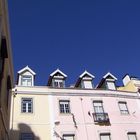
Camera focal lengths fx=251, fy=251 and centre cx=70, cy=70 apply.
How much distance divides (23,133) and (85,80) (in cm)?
980

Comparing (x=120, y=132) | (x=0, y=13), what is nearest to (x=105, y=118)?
(x=120, y=132)

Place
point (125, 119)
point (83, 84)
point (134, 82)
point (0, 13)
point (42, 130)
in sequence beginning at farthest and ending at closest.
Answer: point (134, 82), point (83, 84), point (125, 119), point (42, 130), point (0, 13)

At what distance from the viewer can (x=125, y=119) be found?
26.1 m

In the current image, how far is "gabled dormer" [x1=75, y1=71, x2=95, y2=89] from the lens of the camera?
28297 millimetres

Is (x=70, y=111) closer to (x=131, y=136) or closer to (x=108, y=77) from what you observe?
(x=131, y=136)

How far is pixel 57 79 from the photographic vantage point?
90.8 feet

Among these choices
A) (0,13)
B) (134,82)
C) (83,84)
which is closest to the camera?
(0,13)

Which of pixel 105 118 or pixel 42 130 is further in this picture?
pixel 105 118

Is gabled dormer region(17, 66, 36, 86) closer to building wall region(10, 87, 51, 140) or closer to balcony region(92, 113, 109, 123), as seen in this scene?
building wall region(10, 87, 51, 140)

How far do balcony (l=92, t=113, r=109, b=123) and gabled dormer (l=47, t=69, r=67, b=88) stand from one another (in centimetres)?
480

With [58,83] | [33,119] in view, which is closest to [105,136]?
[33,119]

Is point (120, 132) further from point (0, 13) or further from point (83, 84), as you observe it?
point (0, 13)

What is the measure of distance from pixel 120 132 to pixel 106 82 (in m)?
6.52

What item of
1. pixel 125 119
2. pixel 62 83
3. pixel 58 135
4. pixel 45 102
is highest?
pixel 62 83
